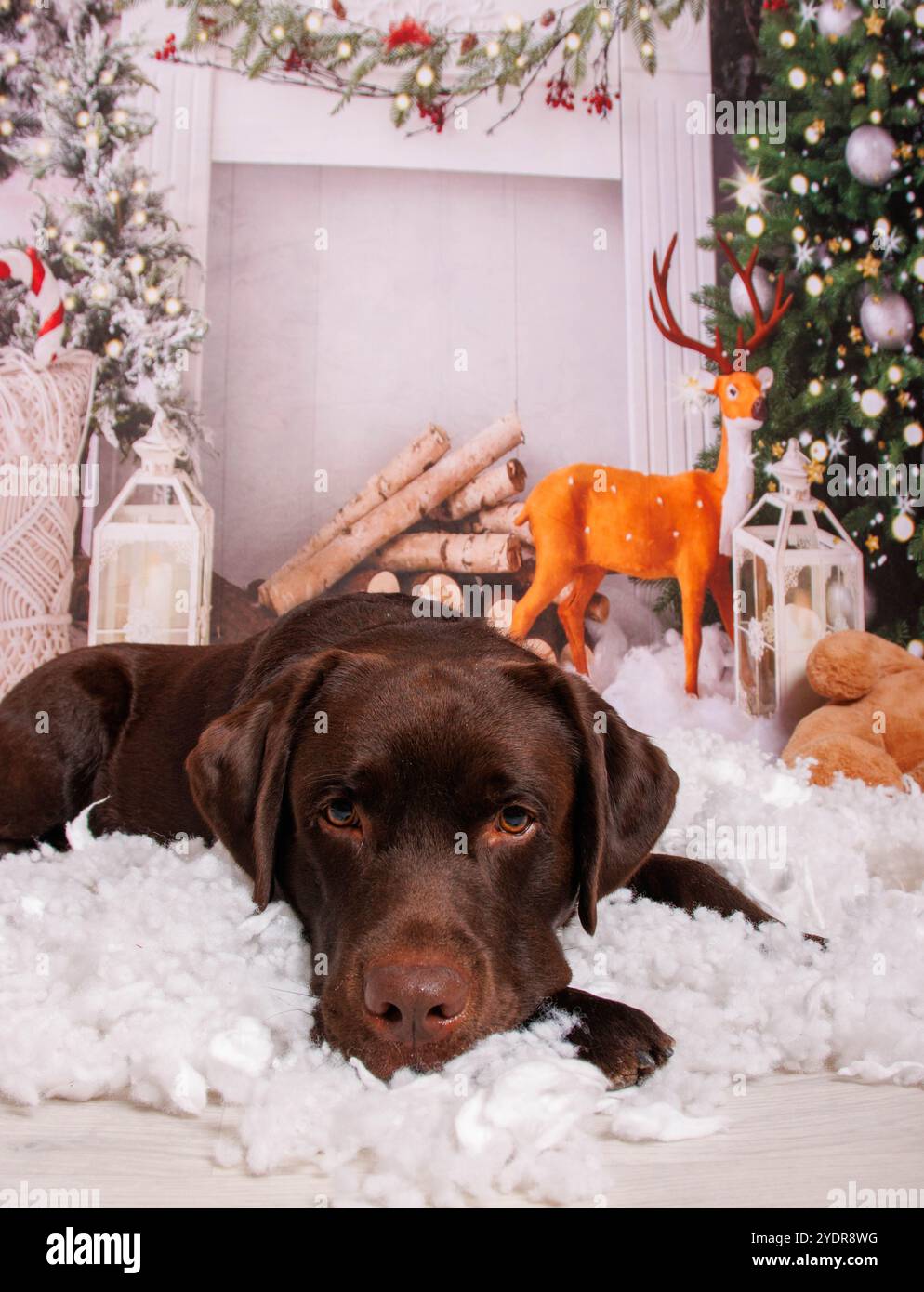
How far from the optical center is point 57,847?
3193 mm

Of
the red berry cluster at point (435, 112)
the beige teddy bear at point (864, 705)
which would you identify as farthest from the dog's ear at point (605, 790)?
the red berry cluster at point (435, 112)

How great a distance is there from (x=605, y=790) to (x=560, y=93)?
410 cm

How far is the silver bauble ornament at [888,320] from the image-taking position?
4504 millimetres

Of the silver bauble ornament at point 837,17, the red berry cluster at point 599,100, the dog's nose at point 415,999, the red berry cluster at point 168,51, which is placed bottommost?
the dog's nose at point 415,999

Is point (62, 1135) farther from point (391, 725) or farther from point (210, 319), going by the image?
point (210, 319)

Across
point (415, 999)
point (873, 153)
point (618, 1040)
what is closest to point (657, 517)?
point (873, 153)

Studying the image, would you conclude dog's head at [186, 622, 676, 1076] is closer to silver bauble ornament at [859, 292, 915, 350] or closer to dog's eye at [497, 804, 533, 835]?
dog's eye at [497, 804, 533, 835]

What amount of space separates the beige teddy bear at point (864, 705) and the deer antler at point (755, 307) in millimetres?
1434

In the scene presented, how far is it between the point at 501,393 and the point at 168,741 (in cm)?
272

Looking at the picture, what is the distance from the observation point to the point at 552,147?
5.12 meters

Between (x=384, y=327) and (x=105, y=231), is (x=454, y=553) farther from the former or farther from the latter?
(x=105, y=231)

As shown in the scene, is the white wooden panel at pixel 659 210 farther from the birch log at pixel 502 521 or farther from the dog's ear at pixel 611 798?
the dog's ear at pixel 611 798

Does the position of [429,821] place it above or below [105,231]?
below
